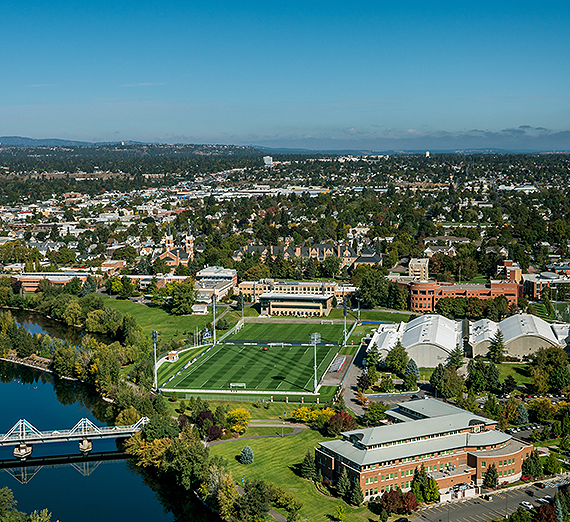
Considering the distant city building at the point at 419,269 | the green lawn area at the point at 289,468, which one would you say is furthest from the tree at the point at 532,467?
the distant city building at the point at 419,269

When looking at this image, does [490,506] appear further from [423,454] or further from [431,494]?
[423,454]

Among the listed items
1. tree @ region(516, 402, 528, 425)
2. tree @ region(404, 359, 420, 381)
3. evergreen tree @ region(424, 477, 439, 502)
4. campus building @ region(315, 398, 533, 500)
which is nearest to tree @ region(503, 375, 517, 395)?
tree @ region(516, 402, 528, 425)

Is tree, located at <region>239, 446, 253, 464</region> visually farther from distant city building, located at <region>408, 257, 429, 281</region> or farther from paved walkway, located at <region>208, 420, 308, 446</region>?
distant city building, located at <region>408, 257, 429, 281</region>

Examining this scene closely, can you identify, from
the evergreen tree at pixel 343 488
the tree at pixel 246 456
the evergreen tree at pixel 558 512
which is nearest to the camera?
the evergreen tree at pixel 558 512

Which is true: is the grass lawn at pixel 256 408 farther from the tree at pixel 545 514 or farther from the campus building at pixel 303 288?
the campus building at pixel 303 288

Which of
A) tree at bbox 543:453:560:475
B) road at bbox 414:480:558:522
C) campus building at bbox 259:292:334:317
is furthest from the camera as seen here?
campus building at bbox 259:292:334:317

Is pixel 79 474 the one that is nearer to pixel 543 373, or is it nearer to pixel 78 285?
pixel 543 373
